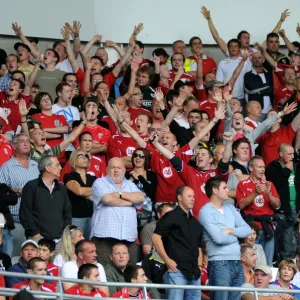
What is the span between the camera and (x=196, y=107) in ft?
60.9

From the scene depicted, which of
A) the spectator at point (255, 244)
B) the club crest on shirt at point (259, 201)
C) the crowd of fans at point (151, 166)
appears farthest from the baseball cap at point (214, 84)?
the spectator at point (255, 244)

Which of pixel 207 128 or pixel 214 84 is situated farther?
pixel 214 84

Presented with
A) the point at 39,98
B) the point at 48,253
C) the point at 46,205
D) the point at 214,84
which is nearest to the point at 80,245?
the point at 48,253

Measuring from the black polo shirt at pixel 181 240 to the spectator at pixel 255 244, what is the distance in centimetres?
150

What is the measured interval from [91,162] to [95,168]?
0.09 meters

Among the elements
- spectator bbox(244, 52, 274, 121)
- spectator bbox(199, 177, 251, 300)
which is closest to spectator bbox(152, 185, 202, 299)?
spectator bbox(199, 177, 251, 300)

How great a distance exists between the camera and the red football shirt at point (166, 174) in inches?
642

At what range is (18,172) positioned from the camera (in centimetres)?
1547

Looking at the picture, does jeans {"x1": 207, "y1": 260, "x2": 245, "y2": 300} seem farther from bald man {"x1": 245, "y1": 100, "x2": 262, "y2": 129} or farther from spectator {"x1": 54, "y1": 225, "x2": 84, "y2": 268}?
bald man {"x1": 245, "y1": 100, "x2": 262, "y2": 129}

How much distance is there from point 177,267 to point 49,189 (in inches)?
→ 79.7

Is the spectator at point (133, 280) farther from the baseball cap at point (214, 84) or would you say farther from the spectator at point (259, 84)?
the spectator at point (259, 84)

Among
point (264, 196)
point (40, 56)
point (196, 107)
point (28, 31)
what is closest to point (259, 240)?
point (264, 196)

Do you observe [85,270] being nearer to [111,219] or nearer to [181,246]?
[181,246]

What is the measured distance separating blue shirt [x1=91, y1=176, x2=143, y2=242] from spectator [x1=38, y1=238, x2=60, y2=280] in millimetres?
644
